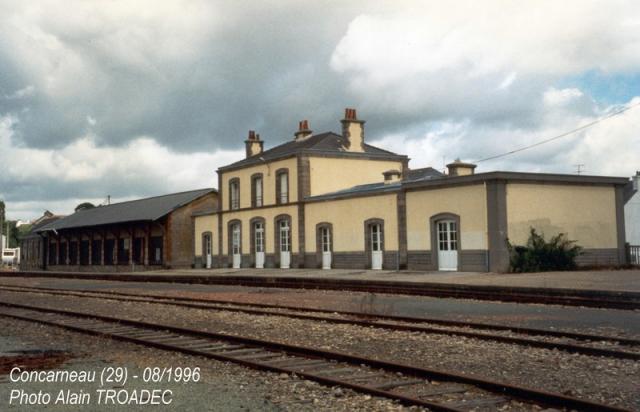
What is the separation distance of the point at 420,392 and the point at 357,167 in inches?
1183

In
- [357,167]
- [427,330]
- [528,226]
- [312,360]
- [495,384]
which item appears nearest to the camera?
[495,384]

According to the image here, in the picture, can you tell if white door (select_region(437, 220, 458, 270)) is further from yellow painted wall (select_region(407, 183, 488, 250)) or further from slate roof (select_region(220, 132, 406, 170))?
slate roof (select_region(220, 132, 406, 170))

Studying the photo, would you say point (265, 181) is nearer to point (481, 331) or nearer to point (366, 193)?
point (366, 193)

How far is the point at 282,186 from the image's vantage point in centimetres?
3488

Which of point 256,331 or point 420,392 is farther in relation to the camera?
point 256,331

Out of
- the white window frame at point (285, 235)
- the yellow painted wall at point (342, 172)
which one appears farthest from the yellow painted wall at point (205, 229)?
the yellow painted wall at point (342, 172)

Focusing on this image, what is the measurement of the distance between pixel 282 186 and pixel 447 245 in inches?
469

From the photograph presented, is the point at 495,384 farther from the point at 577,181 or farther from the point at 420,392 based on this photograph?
the point at 577,181

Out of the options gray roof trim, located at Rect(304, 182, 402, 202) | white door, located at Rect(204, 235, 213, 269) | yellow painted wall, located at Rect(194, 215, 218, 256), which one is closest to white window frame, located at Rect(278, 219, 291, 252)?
gray roof trim, located at Rect(304, 182, 402, 202)

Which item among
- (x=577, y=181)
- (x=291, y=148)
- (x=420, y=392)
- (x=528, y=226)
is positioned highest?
(x=291, y=148)

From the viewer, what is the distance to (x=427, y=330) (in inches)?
415

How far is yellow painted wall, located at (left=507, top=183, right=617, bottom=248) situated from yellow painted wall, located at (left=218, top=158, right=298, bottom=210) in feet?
40.9

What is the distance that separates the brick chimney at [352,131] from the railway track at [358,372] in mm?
25461

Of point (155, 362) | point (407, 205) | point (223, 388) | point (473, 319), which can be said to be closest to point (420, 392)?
point (223, 388)
